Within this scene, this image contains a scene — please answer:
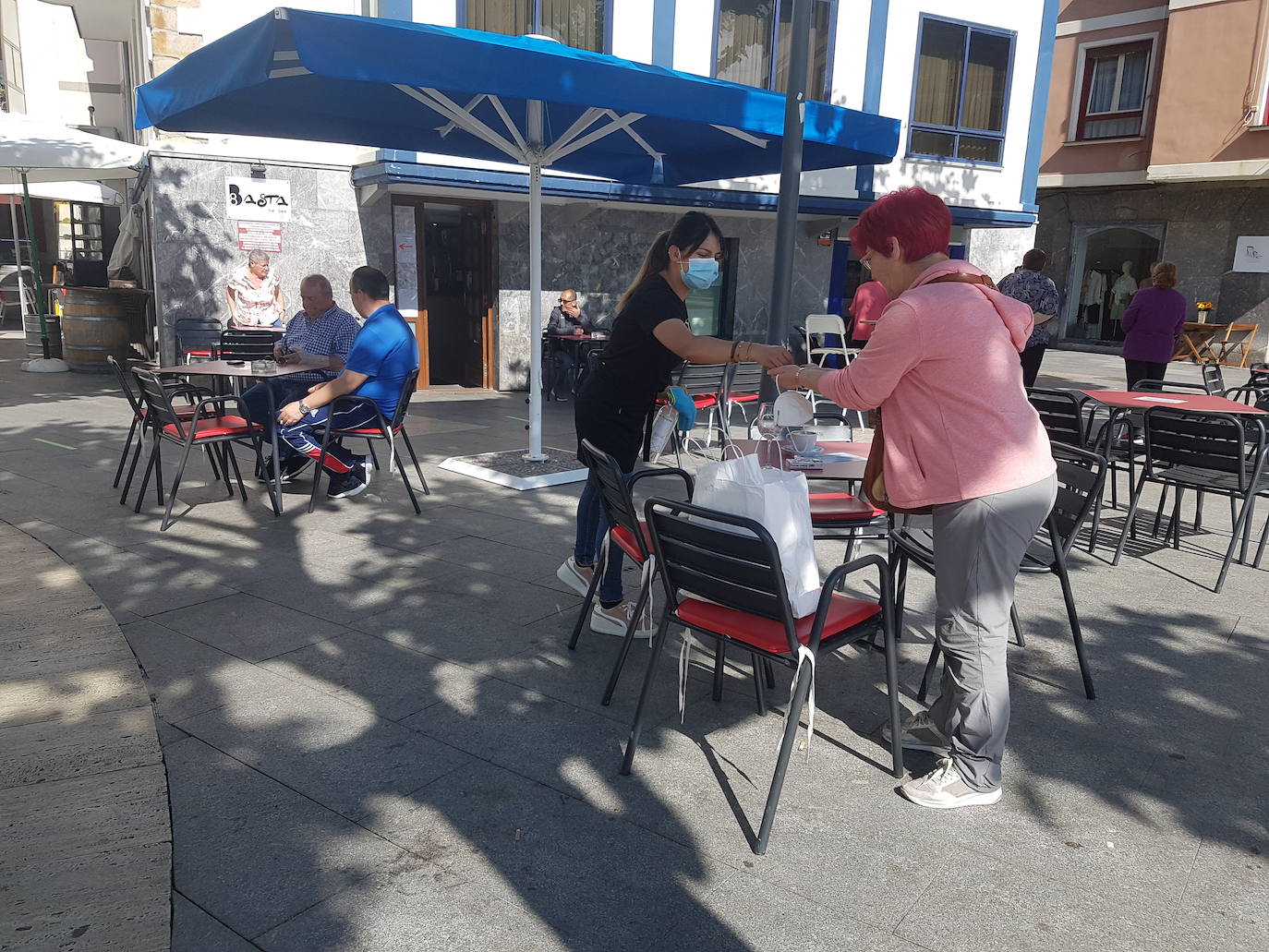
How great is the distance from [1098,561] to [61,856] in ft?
17.2

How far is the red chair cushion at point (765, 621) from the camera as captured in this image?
2711 millimetres

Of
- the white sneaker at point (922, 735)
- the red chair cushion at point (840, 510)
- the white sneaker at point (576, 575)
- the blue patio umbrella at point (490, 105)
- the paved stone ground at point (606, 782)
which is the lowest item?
the paved stone ground at point (606, 782)

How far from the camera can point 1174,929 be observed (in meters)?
2.28

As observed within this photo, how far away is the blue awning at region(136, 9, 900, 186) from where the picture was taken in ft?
13.9

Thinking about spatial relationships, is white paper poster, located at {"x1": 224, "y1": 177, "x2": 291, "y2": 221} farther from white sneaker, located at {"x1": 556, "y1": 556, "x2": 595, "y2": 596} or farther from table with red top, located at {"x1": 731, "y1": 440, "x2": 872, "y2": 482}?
table with red top, located at {"x1": 731, "y1": 440, "x2": 872, "y2": 482}

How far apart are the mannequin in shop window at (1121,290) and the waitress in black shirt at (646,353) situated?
21924 millimetres

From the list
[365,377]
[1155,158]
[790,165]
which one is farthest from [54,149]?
[1155,158]

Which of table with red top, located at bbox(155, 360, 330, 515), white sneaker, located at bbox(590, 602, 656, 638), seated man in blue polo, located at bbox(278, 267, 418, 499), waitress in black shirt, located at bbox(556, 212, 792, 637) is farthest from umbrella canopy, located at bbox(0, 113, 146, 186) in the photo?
white sneaker, located at bbox(590, 602, 656, 638)

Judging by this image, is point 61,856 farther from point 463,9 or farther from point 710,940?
point 463,9

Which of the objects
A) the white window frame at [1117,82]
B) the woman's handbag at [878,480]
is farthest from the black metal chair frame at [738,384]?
the white window frame at [1117,82]

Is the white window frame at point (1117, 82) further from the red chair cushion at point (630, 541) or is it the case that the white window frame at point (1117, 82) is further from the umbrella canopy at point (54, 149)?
the red chair cushion at point (630, 541)

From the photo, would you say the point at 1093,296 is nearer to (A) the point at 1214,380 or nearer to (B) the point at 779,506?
(A) the point at 1214,380

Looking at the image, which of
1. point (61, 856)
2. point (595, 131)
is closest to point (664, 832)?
point (61, 856)

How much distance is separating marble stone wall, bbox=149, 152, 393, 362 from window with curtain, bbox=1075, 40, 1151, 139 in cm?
1811
